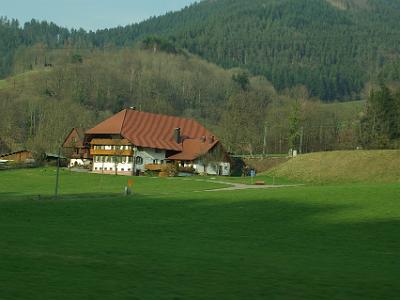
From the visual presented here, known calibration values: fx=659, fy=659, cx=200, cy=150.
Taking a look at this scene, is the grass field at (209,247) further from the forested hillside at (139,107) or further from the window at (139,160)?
the forested hillside at (139,107)

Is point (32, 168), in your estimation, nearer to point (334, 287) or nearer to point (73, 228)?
point (73, 228)

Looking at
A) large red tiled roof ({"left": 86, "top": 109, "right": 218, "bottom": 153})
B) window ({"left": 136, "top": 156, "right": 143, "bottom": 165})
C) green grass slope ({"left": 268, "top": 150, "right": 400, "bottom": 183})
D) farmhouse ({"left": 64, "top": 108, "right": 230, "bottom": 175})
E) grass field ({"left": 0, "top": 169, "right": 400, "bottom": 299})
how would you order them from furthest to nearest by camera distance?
large red tiled roof ({"left": 86, "top": 109, "right": 218, "bottom": 153}) → window ({"left": 136, "top": 156, "right": 143, "bottom": 165}) → farmhouse ({"left": 64, "top": 108, "right": 230, "bottom": 175}) → green grass slope ({"left": 268, "top": 150, "right": 400, "bottom": 183}) → grass field ({"left": 0, "top": 169, "right": 400, "bottom": 299})

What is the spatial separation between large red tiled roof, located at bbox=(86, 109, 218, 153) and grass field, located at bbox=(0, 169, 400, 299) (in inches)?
2258

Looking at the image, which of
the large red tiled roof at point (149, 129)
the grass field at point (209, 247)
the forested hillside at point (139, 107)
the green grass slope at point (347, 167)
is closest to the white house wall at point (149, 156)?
the large red tiled roof at point (149, 129)

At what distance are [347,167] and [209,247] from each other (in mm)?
62443

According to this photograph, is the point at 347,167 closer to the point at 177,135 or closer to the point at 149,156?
the point at 149,156

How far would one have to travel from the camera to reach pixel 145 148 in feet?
353

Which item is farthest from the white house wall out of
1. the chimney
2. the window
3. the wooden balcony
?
the chimney

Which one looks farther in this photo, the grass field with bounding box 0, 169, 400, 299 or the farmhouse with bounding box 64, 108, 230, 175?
the farmhouse with bounding box 64, 108, 230, 175

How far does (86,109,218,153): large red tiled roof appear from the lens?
109125 millimetres

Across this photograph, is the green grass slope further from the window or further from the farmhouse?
the window

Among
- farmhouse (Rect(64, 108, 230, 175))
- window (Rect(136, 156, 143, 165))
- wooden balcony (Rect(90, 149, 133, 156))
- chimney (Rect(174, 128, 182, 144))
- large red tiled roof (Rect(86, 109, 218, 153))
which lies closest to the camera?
farmhouse (Rect(64, 108, 230, 175))

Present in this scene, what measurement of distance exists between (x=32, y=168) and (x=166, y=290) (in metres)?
95.8

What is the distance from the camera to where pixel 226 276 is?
1659cm
